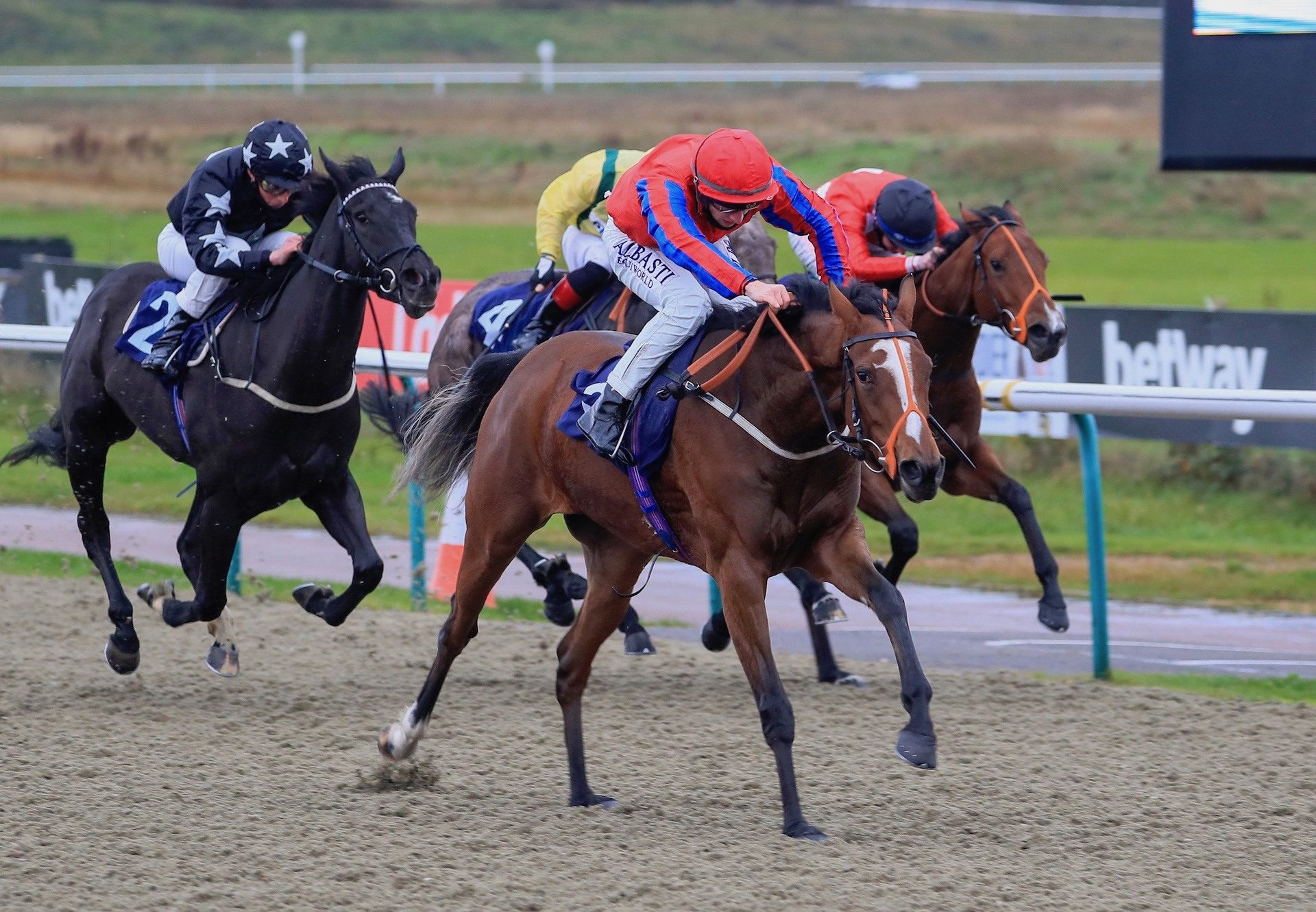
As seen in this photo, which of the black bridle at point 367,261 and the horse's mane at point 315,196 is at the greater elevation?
the horse's mane at point 315,196

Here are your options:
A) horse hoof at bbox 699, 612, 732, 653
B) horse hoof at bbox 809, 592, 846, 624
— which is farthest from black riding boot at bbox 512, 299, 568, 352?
horse hoof at bbox 809, 592, 846, 624

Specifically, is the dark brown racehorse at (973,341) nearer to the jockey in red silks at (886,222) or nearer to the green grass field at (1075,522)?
the jockey in red silks at (886,222)

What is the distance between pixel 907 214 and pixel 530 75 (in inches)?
929

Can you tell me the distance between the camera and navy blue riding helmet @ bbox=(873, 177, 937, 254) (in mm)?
6570

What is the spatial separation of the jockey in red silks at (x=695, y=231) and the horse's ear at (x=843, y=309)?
0.48 ft

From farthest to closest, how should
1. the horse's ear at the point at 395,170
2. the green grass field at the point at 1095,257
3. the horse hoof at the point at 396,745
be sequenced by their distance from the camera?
1. the green grass field at the point at 1095,257
2. the horse's ear at the point at 395,170
3. the horse hoof at the point at 396,745

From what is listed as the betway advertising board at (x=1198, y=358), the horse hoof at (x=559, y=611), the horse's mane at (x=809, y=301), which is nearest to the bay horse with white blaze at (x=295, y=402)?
the horse hoof at (x=559, y=611)

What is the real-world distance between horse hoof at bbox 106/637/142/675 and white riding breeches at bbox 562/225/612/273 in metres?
2.28

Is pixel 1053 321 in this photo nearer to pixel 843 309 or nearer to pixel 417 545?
pixel 843 309

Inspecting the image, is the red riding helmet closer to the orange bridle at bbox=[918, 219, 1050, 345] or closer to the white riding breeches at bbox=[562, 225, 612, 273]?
the orange bridle at bbox=[918, 219, 1050, 345]

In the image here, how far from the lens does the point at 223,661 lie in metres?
6.25

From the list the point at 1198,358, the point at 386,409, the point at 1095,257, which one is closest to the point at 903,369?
the point at 386,409

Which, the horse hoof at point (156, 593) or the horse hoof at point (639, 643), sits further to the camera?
the horse hoof at point (639, 643)

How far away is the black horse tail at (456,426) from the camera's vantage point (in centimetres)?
543
